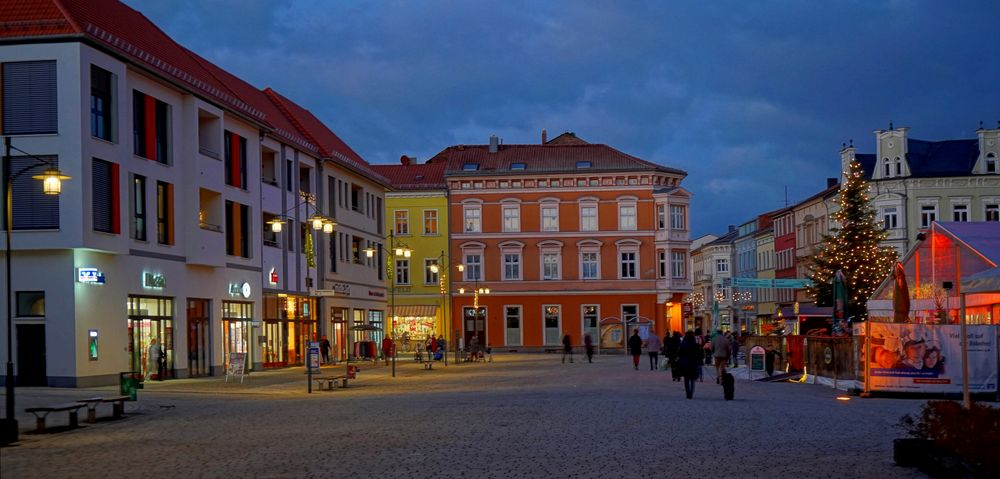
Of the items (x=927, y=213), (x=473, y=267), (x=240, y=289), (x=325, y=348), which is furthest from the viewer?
(x=473, y=267)

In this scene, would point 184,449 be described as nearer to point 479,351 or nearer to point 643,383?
point 643,383

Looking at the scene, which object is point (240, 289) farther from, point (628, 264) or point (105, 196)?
point (628, 264)

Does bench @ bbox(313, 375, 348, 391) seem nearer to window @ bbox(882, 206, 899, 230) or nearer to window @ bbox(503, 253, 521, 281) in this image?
window @ bbox(503, 253, 521, 281)

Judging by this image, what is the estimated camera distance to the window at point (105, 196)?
33031 millimetres

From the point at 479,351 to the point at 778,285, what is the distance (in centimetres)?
1563

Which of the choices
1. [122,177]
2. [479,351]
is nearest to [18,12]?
[122,177]

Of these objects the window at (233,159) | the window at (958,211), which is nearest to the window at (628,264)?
the window at (958,211)

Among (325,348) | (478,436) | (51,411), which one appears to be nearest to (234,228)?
(325,348)

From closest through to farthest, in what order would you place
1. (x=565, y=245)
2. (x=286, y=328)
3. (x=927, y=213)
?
1. (x=286, y=328)
2. (x=927, y=213)
3. (x=565, y=245)

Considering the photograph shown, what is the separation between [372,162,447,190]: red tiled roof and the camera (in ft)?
279

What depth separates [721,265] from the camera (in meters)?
137

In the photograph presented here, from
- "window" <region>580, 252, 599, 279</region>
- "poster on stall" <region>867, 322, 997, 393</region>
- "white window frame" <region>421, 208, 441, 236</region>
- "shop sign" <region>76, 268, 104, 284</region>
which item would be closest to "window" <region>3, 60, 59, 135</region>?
"shop sign" <region>76, 268, 104, 284</region>

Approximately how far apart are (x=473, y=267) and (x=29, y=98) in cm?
5307

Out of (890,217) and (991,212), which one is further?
(890,217)
